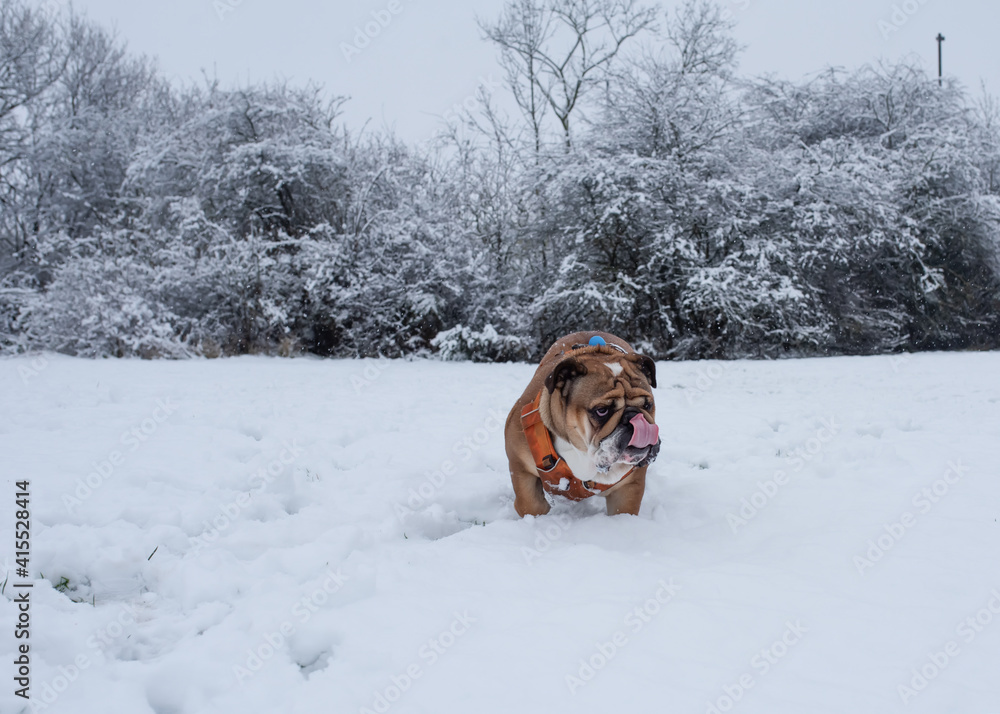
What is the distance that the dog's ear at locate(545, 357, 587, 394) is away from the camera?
2.91 metres

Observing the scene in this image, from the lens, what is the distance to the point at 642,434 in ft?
8.26

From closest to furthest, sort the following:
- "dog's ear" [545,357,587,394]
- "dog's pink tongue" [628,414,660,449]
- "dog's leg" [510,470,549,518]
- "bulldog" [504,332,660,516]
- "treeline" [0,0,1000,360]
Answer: "dog's pink tongue" [628,414,660,449] < "bulldog" [504,332,660,516] < "dog's ear" [545,357,587,394] < "dog's leg" [510,470,549,518] < "treeline" [0,0,1000,360]

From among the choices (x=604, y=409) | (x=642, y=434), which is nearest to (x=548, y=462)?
(x=604, y=409)

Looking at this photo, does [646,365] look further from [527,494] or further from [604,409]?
[527,494]

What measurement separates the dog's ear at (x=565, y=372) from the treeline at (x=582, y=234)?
26.1ft

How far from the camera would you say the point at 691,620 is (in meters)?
2.01

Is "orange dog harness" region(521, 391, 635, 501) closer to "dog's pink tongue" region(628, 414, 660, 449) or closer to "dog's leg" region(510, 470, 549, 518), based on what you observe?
"dog's leg" region(510, 470, 549, 518)

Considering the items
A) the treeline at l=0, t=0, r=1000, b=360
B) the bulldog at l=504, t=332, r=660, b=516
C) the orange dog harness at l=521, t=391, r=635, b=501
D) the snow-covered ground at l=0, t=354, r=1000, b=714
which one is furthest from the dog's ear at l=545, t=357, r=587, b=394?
the treeline at l=0, t=0, r=1000, b=360

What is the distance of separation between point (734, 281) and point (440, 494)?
8.82 metres

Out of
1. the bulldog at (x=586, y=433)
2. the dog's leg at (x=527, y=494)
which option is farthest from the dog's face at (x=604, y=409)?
the dog's leg at (x=527, y=494)

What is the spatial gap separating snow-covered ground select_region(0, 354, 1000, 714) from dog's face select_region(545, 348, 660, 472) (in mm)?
434

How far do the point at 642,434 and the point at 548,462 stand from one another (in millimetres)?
584

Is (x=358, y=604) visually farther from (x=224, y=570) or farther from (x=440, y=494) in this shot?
(x=440, y=494)

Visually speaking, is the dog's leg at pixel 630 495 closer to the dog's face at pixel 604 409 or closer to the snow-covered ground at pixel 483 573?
the snow-covered ground at pixel 483 573
